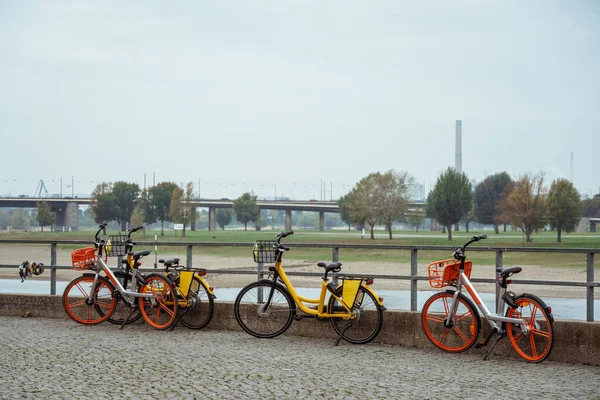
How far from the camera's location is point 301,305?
10273 mm

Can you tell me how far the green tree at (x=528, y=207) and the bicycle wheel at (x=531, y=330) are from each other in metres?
82.1

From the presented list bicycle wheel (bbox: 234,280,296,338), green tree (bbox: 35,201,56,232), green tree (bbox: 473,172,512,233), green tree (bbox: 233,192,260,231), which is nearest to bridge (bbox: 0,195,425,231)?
green tree (bbox: 233,192,260,231)

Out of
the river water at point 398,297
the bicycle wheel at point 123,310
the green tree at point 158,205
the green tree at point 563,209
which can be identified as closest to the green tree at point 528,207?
the green tree at point 563,209

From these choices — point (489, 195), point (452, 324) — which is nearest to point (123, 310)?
point (452, 324)

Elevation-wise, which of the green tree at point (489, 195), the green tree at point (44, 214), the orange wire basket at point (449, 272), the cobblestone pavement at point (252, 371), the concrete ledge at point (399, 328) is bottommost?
the cobblestone pavement at point (252, 371)

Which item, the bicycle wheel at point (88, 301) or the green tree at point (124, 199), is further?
the green tree at point (124, 199)

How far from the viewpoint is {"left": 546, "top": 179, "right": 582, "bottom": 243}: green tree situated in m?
89.6

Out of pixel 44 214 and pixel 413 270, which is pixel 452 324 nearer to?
pixel 413 270

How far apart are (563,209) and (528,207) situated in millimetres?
3715

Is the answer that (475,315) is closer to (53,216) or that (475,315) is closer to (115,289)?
(115,289)

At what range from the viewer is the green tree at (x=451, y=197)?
336 ft

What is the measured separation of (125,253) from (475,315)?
5127 mm

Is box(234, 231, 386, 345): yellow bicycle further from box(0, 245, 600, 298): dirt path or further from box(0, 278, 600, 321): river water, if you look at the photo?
box(0, 245, 600, 298): dirt path

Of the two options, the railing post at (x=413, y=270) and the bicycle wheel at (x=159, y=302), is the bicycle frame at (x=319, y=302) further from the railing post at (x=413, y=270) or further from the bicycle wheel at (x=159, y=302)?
the bicycle wheel at (x=159, y=302)
